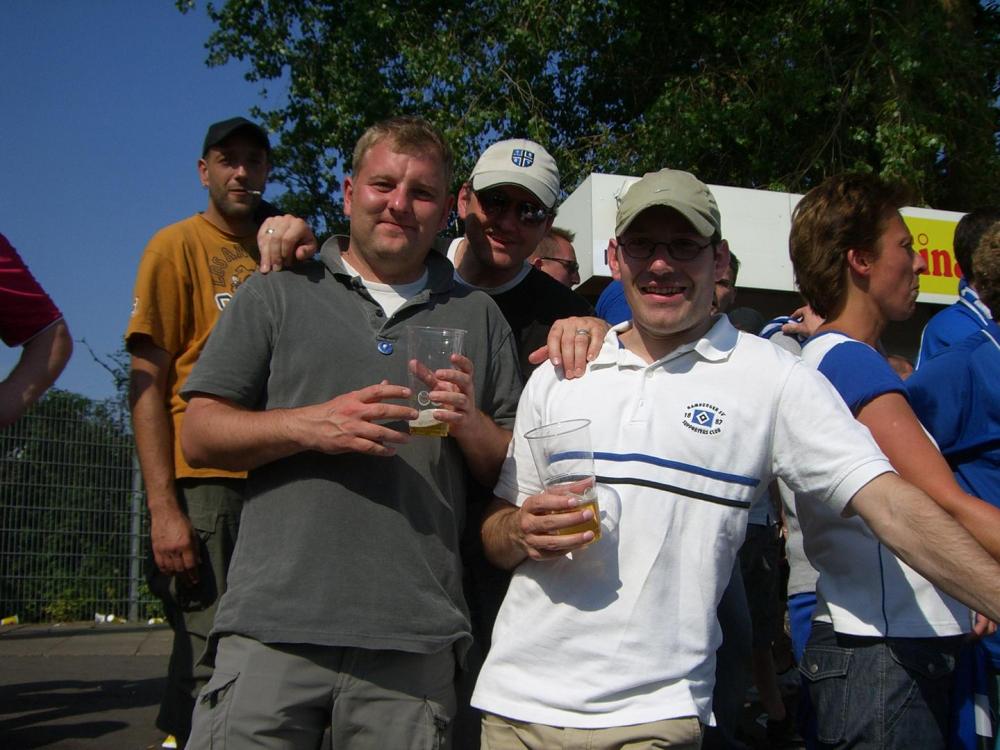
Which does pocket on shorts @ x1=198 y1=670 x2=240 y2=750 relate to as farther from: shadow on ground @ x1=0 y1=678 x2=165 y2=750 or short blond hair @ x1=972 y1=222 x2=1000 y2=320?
shadow on ground @ x1=0 y1=678 x2=165 y2=750

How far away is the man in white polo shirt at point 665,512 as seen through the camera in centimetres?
195

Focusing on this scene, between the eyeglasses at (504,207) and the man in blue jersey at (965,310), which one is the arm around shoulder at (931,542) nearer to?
the man in blue jersey at (965,310)

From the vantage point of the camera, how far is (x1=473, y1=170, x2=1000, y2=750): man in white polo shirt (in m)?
1.95

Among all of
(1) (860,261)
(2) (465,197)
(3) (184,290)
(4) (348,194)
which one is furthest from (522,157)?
(3) (184,290)

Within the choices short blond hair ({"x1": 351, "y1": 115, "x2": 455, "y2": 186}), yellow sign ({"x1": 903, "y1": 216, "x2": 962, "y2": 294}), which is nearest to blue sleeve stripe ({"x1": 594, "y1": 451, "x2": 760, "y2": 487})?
short blond hair ({"x1": 351, "y1": 115, "x2": 455, "y2": 186})

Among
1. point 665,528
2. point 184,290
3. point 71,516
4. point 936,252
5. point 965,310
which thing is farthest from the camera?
point 936,252

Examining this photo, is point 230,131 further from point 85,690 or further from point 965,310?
point 85,690

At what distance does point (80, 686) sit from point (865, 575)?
6.18 meters

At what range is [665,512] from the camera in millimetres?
2029

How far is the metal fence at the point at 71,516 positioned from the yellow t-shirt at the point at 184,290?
7.81 meters

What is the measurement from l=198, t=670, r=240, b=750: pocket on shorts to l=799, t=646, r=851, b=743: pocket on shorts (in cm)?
143

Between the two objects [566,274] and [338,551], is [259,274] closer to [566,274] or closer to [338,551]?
[338,551]

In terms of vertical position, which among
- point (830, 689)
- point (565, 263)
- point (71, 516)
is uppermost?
point (565, 263)

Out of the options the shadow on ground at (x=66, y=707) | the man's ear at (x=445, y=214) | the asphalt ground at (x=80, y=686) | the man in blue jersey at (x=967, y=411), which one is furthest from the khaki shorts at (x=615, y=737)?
the shadow on ground at (x=66, y=707)
